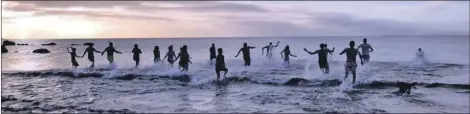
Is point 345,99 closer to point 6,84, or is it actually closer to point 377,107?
point 377,107

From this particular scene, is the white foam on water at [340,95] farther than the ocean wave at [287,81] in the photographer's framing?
No

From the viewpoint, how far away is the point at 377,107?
12125mm

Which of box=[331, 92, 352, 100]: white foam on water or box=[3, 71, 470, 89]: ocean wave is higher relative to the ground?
box=[3, 71, 470, 89]: ocean wave

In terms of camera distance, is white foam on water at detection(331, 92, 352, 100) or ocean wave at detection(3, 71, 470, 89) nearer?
white foam on water at detection(331, 92, 352, 100)

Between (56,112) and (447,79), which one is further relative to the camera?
(447,79)

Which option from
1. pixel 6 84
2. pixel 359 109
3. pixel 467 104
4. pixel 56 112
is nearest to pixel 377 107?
pixel 359 109

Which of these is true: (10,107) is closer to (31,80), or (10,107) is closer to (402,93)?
(31,80)

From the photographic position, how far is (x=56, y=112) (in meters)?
11.7

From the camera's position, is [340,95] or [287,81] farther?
[287,81]

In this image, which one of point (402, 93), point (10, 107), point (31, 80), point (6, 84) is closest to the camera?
point (10, 107)

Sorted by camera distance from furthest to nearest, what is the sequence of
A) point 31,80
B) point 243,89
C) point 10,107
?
point 31,80, point 243,89, point 10,107

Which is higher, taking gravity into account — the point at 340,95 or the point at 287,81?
the point at 287,81

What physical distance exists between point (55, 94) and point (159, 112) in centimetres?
574

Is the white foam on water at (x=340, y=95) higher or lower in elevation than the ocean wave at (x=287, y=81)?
lower
